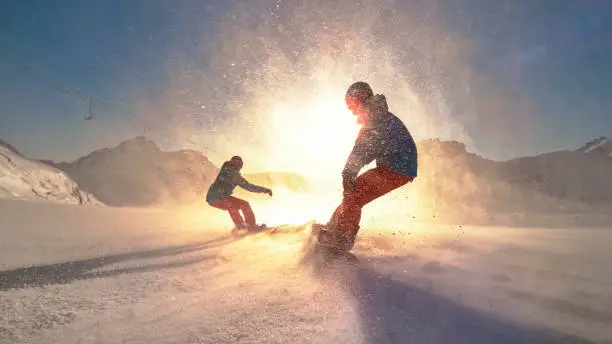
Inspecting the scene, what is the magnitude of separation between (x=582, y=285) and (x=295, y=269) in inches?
93.8

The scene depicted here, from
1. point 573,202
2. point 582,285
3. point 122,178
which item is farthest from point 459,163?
point 122,178

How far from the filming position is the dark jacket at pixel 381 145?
4.02m

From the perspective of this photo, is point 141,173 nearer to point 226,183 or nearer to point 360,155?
point 226,183

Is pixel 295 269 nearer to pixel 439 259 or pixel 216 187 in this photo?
pixel 439 259

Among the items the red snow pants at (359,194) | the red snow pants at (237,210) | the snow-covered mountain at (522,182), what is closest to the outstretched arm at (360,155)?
the red snow pants at (359,194)

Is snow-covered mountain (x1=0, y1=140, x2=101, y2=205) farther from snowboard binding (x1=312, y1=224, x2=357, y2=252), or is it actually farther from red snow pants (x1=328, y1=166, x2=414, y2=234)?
red snow pants (x1=328, y1=166, x2=414, y2=234)

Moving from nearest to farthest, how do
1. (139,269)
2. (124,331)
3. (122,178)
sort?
(124,331) → (139,269) → (122,178)

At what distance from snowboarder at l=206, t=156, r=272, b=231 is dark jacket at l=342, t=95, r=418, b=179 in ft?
13.3

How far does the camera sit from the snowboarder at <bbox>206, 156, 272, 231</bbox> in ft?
25.8

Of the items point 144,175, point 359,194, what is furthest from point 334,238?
point 144,175

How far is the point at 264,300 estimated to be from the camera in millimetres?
2281

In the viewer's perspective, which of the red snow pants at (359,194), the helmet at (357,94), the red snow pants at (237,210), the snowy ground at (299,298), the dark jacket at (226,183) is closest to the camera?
the snowy ground at (299,298)

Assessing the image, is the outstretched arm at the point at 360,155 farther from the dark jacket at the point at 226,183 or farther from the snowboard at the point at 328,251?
the dark jacket at the point at 226,183

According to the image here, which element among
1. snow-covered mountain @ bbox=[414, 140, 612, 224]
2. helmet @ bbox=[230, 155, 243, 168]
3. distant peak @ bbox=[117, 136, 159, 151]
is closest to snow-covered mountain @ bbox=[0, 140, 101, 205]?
helmet @ bbox=[230, 155, 243, 168]
